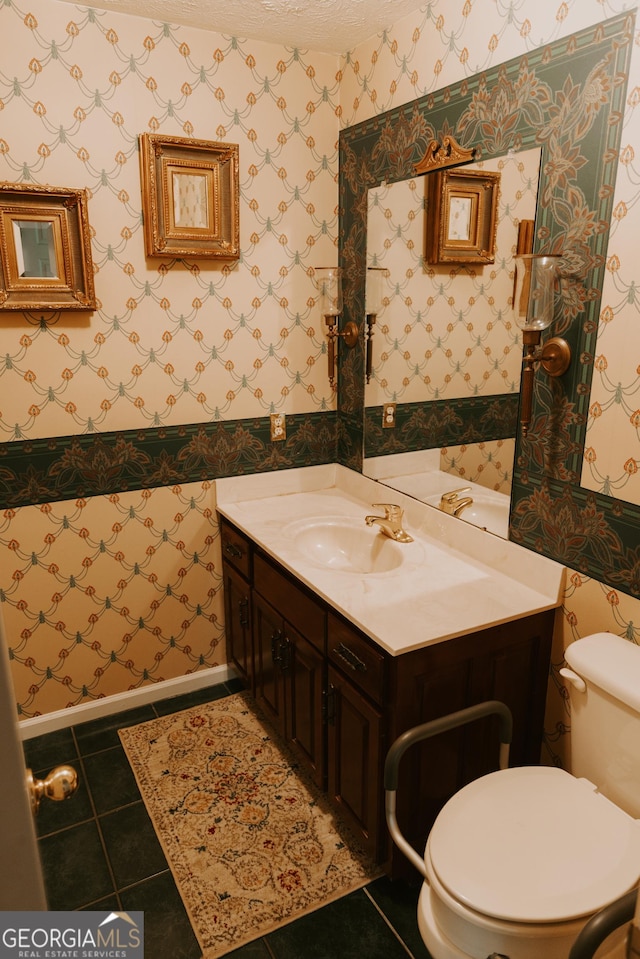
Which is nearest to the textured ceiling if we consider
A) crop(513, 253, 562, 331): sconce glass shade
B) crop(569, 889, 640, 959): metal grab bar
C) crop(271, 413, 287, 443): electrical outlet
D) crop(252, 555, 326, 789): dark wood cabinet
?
crop(513, 253, 562, 331): sconce glass shade

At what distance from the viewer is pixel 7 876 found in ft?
2.15

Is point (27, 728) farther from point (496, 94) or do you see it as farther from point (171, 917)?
point (496, 94)

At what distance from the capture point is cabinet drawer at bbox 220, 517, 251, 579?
2.47 m

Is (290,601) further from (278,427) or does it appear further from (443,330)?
(443,330)

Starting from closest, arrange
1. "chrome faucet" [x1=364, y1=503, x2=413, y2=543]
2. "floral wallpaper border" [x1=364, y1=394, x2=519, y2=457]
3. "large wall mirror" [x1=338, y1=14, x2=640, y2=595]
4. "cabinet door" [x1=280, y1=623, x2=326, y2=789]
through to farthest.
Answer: "large wall mirror" [x1=338, y1=14, x2=640, y2=595]
"floral wallpaper border" [x1=364, y1=394, x2=519, y2=457]
"cabinet door" [x1=280, y1=623, x2=326, y2=789]
"chrome faucet" [x1=364, y1=503, x2=413, y2=543]

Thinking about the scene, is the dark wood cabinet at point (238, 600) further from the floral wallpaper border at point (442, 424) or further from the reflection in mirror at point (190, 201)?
the reflection in mirror at point (190, 201)

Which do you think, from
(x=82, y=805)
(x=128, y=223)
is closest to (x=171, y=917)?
(x=82, y=805)

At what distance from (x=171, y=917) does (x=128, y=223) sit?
87.3 inches

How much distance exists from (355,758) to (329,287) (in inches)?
70.9

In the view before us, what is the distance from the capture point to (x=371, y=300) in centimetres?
256

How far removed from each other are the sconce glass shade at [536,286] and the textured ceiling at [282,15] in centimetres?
103

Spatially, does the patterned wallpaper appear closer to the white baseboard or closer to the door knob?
the white baseboard

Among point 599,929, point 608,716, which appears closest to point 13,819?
point 599,929

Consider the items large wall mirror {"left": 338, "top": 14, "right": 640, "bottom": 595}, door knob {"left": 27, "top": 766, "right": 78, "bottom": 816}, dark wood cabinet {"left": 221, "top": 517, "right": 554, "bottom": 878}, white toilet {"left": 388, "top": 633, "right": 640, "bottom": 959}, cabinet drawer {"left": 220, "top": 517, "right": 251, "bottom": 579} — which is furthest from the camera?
cabinet drawer {"left": 220, "top": 517, "right": 251, "bottom": 579}
